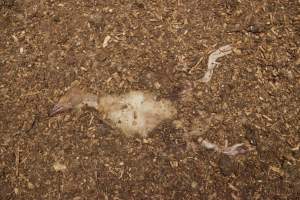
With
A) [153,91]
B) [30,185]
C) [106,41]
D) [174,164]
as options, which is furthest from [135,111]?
[30,185]

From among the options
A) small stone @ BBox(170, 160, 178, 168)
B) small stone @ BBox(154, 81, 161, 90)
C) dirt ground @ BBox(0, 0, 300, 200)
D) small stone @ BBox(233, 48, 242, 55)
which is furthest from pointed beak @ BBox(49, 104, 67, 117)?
small stone @ BBox(233, 48, 242, 55)

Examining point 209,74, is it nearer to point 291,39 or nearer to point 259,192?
point 291,39

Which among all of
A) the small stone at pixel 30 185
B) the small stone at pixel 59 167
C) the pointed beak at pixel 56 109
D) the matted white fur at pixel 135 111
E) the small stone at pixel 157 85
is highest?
→ the small stone at pixel 157 85

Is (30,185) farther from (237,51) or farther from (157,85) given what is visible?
(237,51)

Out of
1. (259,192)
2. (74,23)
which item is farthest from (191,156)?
(74,23)

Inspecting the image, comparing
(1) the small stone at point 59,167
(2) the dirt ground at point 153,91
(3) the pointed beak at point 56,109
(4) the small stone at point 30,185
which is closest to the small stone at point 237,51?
(2) the dirt ground at point 153,91

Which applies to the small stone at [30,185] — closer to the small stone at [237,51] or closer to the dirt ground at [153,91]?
the dirt ground at [153,91]

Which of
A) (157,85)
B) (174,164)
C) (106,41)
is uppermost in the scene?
(106,41)
